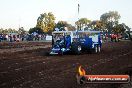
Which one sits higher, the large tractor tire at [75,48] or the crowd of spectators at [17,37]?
the crowd of spectators at [17,37]

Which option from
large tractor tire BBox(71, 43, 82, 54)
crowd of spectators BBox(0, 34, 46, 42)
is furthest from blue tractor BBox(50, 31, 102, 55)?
crowd of spectators BBox(0, 34, 46, 42)

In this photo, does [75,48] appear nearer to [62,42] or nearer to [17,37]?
[62,42]

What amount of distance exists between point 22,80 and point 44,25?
86419 mm

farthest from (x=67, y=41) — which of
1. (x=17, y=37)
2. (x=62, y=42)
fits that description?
(x=17, y=37)

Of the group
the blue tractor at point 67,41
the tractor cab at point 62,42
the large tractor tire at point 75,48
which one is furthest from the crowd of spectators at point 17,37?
the large tractor tire at point 75,48

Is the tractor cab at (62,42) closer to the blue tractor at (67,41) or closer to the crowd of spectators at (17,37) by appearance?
the blue tractor at (67,41)

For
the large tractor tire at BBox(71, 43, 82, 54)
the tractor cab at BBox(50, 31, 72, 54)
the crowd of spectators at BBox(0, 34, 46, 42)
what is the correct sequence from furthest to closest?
the crowd of spectators at BBox(0, 34, 46, 42) < the large tractor tire at BBox(71, 43, 82, 54) < the tractor cab at BBox(50, 31, 72, 54)

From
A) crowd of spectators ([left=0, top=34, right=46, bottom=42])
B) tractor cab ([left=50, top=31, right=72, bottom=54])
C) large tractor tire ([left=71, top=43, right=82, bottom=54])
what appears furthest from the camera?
crowd of spectators ([left=0, top=34, right=46, bottom=42])

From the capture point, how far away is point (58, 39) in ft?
72.5

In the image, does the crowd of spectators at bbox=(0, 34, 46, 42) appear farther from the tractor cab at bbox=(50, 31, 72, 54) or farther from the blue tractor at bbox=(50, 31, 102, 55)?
the tractor cab at bbox=(50, 31, 72, 54)

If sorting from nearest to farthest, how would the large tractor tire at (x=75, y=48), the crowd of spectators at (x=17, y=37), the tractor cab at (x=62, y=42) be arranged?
1. the tractor cab at (x=62, y=42)
2. the large tractor tire at (x=75, y=48)
3. the crowd of spectators at (x=17, y=37)

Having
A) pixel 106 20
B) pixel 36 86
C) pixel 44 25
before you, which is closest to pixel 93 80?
pixel 36 86

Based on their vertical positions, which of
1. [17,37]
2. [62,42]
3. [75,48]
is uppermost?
[17,37]

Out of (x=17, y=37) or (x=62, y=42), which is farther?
(x=17, y=37)
